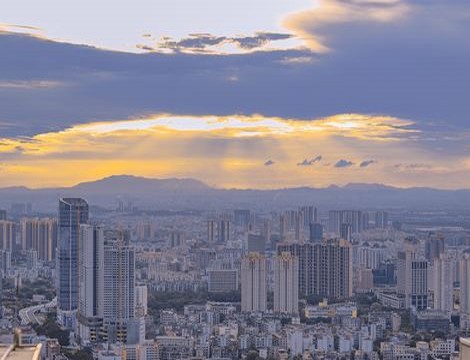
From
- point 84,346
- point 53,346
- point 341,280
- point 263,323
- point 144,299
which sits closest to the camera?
point 53,346

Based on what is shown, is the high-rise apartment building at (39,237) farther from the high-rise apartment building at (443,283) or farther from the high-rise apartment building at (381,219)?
the high-rise apartment building at (443,283)

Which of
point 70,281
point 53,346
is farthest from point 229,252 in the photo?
point 53,346

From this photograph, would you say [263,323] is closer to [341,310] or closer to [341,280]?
[341,310]

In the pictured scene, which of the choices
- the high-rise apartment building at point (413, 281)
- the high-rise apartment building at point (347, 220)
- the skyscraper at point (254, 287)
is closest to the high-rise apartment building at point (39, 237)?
the skyscraper at point (254, 287)

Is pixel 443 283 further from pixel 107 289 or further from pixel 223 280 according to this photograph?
pixel 107 289

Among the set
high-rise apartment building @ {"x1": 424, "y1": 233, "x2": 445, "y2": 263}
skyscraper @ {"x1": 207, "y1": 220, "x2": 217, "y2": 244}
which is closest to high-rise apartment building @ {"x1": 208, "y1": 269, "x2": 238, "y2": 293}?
high-rise apartment building @ {"x1": 424, "y1": 233, "x2": 445, "y2": 263}

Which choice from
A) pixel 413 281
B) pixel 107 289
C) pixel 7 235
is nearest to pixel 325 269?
pixel 413 281
